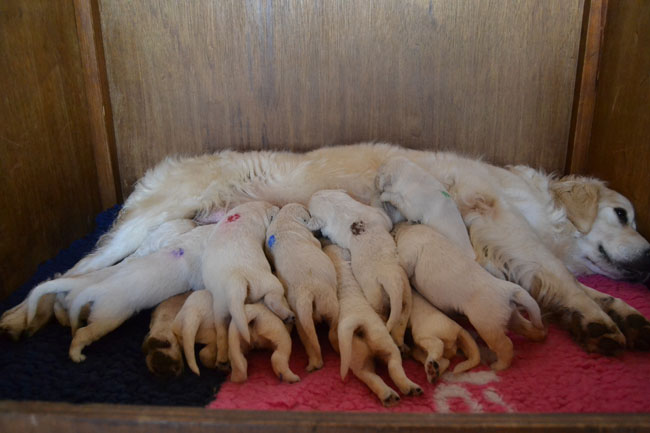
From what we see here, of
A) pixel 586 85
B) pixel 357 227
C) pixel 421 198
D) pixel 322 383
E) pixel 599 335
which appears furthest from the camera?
pixel 586 85

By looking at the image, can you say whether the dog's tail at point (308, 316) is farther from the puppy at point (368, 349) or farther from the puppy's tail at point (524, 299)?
the puppy's tail at point (524, 299)

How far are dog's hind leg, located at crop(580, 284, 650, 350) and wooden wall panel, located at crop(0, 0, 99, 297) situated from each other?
203 cm

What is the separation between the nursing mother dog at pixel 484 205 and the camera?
5.94 ft

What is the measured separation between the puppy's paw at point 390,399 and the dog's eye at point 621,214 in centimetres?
143

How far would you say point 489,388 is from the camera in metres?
1.25

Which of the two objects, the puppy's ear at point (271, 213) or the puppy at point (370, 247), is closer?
the puppy at point (370, 247)

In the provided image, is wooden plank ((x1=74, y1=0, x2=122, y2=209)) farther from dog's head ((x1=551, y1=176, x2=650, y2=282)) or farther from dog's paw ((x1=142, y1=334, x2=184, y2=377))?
dog's head ((x1=551, y1=176, x2=650, y2=282))

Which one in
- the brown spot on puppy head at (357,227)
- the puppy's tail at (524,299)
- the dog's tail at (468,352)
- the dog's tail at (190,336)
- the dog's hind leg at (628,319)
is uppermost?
the brown spot on puppy head at (357,227)

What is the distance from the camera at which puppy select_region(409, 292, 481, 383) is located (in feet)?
4.20

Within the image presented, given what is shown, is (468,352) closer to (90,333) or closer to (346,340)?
(346,340)

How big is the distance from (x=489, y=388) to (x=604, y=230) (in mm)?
1202

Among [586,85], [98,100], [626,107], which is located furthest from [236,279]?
[586,85]

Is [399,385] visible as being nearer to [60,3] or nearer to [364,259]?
[364,259]

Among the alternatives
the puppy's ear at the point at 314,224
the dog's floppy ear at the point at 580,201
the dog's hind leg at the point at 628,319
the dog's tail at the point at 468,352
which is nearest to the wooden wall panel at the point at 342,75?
the dog's floppy ear at the point at 580,201
